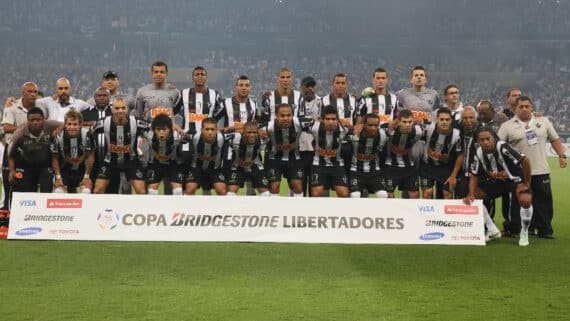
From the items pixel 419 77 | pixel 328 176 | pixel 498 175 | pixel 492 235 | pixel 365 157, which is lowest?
pixel 492 235

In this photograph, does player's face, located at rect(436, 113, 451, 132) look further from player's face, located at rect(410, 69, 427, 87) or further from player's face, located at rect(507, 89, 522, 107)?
player's face, located at rect(507, 89, 522, 107)

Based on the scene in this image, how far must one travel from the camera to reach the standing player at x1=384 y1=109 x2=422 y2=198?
33.4 ft

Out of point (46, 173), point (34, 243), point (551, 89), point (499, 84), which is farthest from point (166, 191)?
point (551, 89)

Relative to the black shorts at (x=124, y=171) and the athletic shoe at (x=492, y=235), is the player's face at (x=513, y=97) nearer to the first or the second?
the athletic shoe at (x=492, y=235)

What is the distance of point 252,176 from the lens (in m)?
10.3

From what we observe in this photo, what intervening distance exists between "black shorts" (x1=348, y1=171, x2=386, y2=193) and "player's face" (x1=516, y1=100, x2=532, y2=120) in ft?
5.81

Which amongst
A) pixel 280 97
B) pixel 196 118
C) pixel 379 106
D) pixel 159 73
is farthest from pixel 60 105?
pixel 379 106

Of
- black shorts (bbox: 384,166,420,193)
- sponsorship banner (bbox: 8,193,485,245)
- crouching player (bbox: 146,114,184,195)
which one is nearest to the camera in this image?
sponsorship banner (bbox: 8,193,485,245)

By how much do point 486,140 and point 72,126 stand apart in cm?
453

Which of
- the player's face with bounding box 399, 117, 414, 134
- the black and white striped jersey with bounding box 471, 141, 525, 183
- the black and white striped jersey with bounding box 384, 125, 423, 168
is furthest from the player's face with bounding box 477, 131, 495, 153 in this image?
the black and white striped jersey with bounding box 384, 125, 423, 168

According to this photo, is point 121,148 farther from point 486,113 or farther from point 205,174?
point 486,113

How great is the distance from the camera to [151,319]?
17.6 feet

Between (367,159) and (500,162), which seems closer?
(500,162)

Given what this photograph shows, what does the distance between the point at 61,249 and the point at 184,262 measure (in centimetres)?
144
